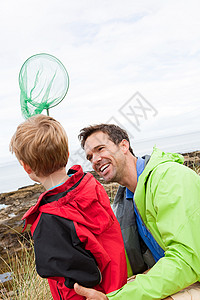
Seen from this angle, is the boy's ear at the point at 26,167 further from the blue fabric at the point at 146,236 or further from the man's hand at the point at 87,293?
the blue fabric at the point at 146,236

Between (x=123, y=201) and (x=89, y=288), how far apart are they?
3.59 ft

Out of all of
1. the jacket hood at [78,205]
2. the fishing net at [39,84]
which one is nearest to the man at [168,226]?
the jacket hood at [78,205]

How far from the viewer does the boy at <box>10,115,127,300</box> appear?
1481mm

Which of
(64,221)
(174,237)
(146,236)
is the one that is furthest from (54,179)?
(146,236)

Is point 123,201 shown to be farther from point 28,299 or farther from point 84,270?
point 28,299

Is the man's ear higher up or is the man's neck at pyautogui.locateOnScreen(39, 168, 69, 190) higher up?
the man's ear

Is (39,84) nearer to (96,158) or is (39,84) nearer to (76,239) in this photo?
(96,158)

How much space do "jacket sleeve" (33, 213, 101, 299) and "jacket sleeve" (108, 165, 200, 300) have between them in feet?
0.77

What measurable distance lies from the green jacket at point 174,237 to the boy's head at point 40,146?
61 centimetres

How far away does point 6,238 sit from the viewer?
21.9 feet

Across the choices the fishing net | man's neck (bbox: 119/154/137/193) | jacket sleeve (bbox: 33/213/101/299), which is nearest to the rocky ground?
man's neck (bbox: 119/154/137/193)

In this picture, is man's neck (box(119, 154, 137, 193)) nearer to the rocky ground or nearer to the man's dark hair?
the man's dark hair

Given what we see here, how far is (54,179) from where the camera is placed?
1721 mm

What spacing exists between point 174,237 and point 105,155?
1058 mm
